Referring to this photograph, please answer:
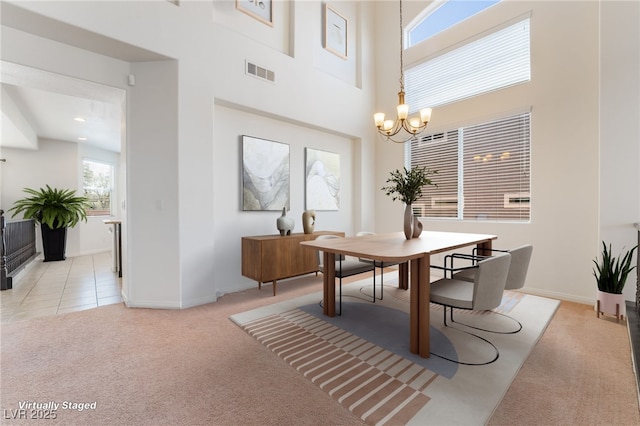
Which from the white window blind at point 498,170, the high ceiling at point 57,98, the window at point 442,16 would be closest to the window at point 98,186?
the high ceiling at point 57,98

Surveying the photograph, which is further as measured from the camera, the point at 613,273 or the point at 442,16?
the point at 442,16

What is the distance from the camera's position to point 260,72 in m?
3.97

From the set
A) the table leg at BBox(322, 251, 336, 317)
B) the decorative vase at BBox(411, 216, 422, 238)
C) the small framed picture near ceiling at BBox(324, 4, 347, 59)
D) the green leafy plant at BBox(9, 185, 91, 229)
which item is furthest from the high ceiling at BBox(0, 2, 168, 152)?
the decorative vase at BBox(411, 216, 422, 238)

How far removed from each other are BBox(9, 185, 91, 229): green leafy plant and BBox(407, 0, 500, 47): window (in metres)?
7.83

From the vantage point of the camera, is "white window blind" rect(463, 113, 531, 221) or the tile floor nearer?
the tile floor

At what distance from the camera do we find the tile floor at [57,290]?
316cm

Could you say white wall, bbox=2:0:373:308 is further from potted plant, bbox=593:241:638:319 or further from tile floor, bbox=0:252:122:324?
potted plant, bbox=593:241:638:319

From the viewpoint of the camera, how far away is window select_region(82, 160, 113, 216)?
725cm

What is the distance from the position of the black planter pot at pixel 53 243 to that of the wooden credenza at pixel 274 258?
5.12m

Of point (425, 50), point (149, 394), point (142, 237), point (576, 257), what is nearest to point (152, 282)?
point (142, 237)

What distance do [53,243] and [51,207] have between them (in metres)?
0.79

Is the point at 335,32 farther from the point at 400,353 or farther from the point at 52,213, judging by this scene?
the point at 52,213

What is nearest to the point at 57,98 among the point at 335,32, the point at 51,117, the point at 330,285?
the point at 51,117

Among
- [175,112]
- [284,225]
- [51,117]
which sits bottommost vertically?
[284,225]
